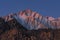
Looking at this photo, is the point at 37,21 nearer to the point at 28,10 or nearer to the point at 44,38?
the point at 28,10

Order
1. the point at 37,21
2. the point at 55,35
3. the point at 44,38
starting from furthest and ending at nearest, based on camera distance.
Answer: the point at 37,21, the point at 44,38, the point at 55,35

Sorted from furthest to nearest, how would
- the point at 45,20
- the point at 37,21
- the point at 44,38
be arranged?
the point at 45,20 < the point at 37,21 < the point at 44,38

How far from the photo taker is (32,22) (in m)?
30.9

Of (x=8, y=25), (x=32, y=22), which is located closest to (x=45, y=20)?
(x=32, y=22)

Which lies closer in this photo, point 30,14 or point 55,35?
point 55,35

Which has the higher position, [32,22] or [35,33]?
[32,22]

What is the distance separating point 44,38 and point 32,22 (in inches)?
506

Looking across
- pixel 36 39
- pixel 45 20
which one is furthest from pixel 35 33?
pixel 45 20

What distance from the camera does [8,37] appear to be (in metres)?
17.2

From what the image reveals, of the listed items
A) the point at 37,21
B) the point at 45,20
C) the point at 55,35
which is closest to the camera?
the point at 55,35

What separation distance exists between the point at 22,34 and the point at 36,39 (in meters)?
1.14

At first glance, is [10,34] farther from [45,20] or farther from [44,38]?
[45,20]

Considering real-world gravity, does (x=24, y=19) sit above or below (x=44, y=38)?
above

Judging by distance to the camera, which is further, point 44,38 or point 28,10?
point 28,10
